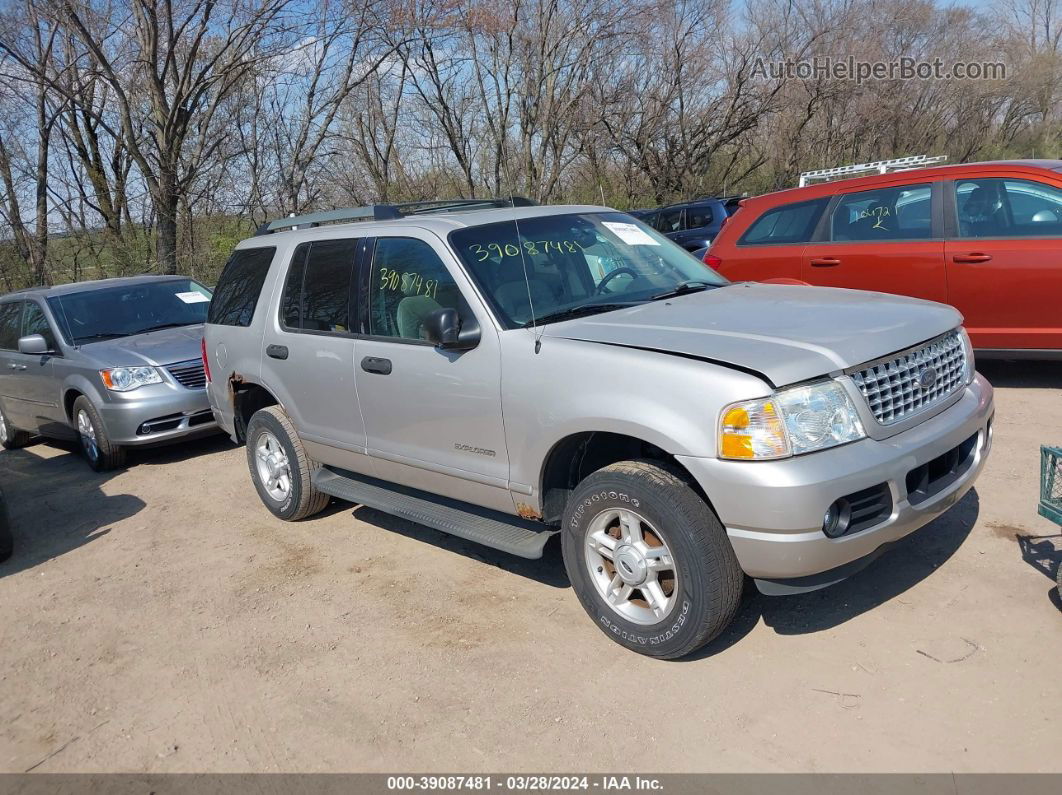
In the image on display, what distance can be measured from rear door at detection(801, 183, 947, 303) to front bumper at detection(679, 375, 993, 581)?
12.8ft

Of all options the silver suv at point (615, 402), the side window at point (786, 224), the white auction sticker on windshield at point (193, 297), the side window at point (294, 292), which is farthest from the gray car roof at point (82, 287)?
the side window at point (786, 224)

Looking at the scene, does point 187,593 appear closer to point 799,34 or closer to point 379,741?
point 379,741

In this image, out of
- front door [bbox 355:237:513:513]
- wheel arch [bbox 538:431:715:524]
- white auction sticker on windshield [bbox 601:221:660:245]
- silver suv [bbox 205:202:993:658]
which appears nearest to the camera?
silver suv [bbox 205:202:993:658]

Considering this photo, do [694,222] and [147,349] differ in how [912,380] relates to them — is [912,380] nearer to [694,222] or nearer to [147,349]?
[147,349]

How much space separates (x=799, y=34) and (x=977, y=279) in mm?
22687

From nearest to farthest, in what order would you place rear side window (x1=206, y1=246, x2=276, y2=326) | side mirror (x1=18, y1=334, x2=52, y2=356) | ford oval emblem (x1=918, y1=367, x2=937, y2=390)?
1. ford oval emblem (x1=918, y1=367, x2=937, y2=390)
2. rear side window (x1=206, y1=246, x2=276, y2=326)
3. side mirror (x1=18, y1=334, x2=52, y2=356)

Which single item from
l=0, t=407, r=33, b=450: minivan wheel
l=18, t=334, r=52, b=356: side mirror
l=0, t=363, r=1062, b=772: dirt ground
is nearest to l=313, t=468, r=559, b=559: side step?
l=0, t=363, r=1062, b=772: dirt ground

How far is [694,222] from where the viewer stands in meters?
16.0

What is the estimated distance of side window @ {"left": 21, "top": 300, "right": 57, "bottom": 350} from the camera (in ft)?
27.5

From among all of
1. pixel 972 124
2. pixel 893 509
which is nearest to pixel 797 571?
pixel 893 509

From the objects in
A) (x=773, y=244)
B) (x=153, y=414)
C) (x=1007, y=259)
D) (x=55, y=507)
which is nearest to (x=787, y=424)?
(x=1007, y=259)

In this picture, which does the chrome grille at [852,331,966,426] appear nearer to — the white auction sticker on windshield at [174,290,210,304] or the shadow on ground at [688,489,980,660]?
the shadow on ground at [688,489,980,660]

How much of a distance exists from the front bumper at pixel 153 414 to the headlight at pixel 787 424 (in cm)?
591

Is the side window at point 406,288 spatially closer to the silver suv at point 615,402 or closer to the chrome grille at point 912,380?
the silver suv at point 615,402
